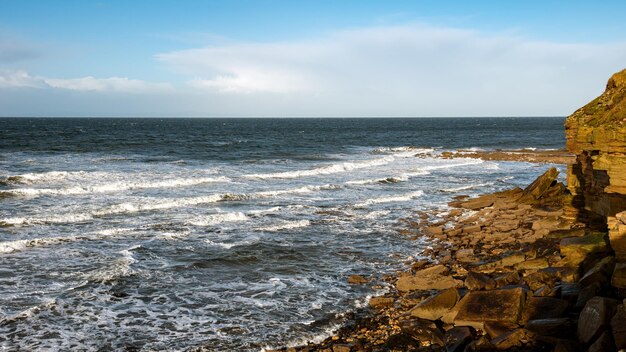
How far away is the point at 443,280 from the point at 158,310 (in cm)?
758

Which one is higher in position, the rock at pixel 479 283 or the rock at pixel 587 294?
the rock at pixel 587 294

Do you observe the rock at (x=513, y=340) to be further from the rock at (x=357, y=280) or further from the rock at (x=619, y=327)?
the rock at (x=357, y=280)

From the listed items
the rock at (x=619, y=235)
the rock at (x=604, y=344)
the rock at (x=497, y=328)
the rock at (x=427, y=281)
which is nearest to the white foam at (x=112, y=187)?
the rock at (x=427, y=281)

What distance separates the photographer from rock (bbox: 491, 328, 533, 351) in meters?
9.61

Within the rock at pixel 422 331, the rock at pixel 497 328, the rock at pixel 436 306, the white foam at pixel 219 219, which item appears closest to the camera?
the rock at pixel 497 328

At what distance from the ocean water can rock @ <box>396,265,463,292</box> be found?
71 centimetres

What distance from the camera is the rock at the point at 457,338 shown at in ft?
32.9

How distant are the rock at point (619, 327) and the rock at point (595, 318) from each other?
0.93 ft

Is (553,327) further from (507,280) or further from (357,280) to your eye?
(357,280)

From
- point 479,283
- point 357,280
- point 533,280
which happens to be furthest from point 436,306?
point 357,280

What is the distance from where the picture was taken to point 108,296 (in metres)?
13.8

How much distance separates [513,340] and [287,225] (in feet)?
45.3

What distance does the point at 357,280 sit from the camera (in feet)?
50.0

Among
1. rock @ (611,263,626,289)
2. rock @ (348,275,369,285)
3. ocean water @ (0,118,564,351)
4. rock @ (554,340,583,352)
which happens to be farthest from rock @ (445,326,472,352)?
rock @ (348,275,369,285)
